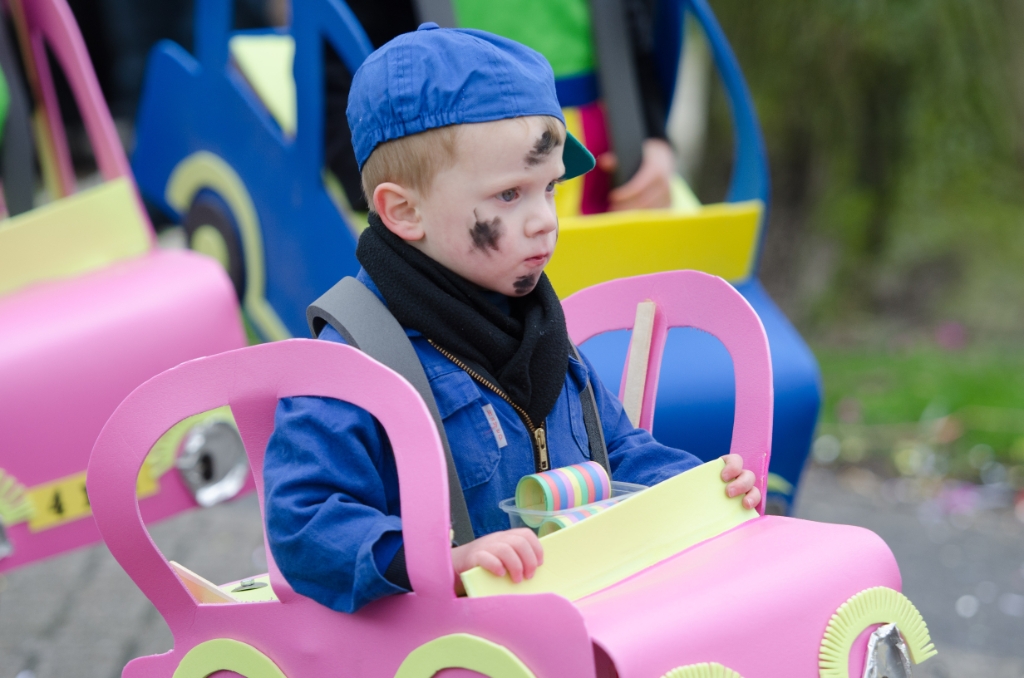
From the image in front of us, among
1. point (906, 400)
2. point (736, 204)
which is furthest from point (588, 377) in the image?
point (906, 400)

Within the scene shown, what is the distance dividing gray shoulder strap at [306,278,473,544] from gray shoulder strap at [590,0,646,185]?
1372mm

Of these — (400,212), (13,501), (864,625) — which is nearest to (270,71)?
(13,501)

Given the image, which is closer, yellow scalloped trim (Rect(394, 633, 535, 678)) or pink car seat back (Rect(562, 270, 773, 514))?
yellow scalloped trim (Rect(394, 633, 535, 678))

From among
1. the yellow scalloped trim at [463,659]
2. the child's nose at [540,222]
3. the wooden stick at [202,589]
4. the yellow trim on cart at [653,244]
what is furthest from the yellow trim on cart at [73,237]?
the yellow scalloped trim at [463,659]

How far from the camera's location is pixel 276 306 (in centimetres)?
279

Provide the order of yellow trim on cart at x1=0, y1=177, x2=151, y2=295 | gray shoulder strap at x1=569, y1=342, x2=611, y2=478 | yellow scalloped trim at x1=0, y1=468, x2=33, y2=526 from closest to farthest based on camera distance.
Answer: gray shoulder strap at x1=569, y1=342, x2=611, y2=478, yellow scalloped trim at x1=0, y1=468, x2=33, y2=526, yellow trim on cart at x1=0, y1=177, x2=151, y2=295

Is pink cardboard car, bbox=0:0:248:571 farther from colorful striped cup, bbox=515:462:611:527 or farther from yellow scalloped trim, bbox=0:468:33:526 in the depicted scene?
colorful striped cup, bbox=515:462:611:527

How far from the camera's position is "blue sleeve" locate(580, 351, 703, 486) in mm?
1463

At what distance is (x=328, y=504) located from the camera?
1140 mm

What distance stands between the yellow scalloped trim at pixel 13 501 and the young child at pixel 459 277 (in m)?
1.04

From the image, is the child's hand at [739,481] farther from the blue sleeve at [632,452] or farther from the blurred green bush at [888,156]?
the blurred green bush at [888,156]

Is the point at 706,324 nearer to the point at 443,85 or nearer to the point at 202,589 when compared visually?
the point at 443,85

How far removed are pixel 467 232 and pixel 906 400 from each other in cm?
298

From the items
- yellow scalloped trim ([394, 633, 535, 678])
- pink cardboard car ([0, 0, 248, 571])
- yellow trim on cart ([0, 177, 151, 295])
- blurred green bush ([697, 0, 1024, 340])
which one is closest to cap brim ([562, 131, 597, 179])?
yellow scalloped trim ([394, 633, 535, 678])
